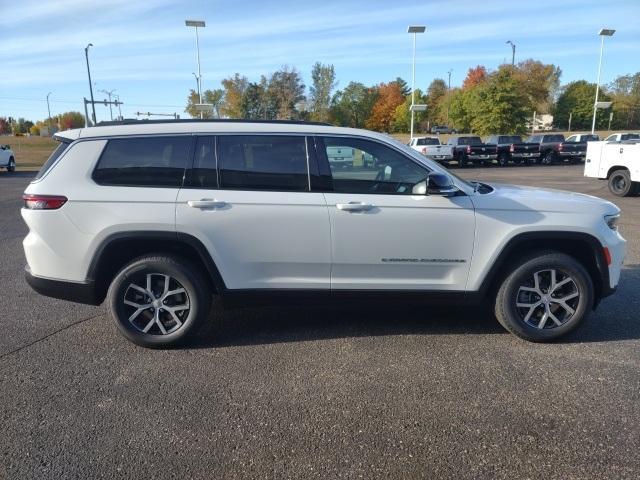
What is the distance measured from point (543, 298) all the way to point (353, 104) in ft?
233

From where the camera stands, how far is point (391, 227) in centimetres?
387

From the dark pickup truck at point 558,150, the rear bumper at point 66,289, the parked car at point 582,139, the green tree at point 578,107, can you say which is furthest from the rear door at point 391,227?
the green tree at point 578,107

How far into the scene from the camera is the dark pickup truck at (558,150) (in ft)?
99.9

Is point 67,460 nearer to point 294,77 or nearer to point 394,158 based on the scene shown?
point 394,158

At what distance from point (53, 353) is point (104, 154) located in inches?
66.4

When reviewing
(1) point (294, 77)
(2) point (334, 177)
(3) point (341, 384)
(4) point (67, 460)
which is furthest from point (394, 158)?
(1) point (294, 77)

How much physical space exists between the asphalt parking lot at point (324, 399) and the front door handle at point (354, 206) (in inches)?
45.6

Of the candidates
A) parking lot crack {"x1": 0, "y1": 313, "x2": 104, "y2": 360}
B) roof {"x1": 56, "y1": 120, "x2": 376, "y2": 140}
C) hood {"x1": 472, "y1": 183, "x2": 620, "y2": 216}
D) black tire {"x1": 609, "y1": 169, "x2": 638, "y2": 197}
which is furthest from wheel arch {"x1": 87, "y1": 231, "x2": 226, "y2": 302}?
black tire {"x1": 609, "y1": 169, "x2": 638, "y2": 197}

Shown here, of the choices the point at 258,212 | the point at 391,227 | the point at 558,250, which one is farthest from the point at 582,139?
the point at 258,212

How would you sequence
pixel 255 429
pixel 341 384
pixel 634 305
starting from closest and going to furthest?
pixel 255 429, pixel 341 384, pixel 634 305

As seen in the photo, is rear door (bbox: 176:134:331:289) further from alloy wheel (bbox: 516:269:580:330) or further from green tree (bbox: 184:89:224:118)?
green tree (bbox: 184:89:224:118)

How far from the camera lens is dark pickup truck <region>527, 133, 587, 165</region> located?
3045 centimetres

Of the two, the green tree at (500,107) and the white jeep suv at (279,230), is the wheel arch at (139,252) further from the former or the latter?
the green tree at (500,107)

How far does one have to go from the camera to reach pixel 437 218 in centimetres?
388
